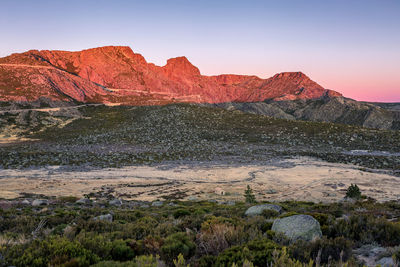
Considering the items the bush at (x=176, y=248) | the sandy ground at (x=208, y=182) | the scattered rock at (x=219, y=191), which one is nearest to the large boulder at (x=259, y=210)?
the bush at (x=176, y=248)

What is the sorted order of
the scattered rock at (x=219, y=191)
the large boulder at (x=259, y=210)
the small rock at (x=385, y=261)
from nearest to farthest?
the small rock at (x=385, y=261), the large boulder at (x=259, y=210), the scattered rock at (x=219, y=191)

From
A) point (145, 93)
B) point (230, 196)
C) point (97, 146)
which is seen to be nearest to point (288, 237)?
point (230, 196)

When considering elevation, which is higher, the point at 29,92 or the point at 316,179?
the point at 29,92

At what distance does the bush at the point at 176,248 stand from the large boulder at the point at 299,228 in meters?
2.90

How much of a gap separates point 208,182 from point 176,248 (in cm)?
2245

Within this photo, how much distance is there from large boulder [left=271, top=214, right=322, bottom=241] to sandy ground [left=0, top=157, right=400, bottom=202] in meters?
14.6

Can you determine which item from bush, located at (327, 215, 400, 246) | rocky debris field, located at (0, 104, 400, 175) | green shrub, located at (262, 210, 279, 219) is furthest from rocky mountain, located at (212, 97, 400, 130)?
bush, located at (327, 215, 400, 246)

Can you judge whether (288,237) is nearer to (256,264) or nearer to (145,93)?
(256,264)

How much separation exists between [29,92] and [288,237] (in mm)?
146147

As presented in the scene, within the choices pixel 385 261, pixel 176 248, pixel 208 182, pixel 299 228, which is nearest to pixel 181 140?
pixel 208 182

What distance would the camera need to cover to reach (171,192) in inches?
971

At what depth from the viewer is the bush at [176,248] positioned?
247 inches

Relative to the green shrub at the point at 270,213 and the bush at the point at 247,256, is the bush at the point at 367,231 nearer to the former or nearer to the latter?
the bush at the point at 247,256

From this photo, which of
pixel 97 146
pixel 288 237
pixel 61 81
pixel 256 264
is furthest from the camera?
pixel 61 81
